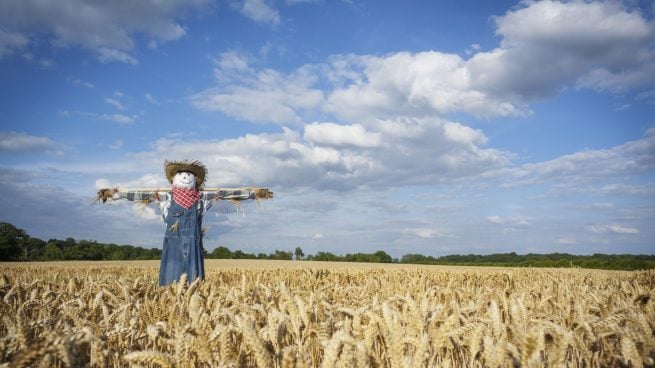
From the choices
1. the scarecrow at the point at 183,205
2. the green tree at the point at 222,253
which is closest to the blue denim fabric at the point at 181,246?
the scarecrow at the point at 183,205

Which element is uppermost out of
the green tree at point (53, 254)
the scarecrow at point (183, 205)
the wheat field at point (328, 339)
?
the scarecrow at point (183, 205)

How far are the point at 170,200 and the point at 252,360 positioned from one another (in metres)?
7.99

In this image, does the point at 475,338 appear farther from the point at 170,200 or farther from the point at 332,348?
the point at 170,200

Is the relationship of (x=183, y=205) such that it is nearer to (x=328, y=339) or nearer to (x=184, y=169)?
(x=184, y=169)

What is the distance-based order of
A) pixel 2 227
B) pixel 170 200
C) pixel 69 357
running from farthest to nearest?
pixel 2 227, pixel 170 200, pixel 69 357

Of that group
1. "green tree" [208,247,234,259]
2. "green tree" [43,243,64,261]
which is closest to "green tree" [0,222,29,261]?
"green tree" [43,243,64,261]

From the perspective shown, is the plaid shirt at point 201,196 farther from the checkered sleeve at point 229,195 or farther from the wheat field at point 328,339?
the wheat field at point 328,339

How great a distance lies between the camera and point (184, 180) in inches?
384

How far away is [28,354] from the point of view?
1.40 metres

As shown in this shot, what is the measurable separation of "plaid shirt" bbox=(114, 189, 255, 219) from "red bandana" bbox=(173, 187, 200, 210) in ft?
0.86

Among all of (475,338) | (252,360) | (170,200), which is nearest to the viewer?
(475,338)

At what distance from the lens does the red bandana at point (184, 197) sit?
9.57 metres

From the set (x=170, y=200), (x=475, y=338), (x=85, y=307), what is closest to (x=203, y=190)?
(x=170, y=200)

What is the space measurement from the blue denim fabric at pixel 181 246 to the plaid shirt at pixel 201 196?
0.40 meters
